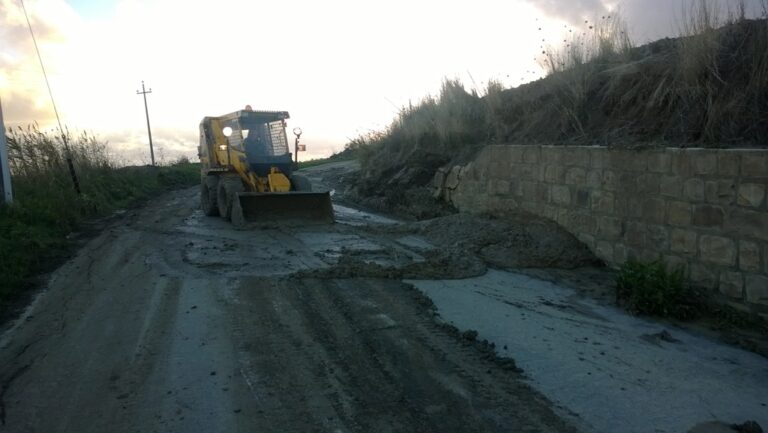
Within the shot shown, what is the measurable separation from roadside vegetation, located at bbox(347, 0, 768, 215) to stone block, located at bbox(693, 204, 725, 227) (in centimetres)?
88

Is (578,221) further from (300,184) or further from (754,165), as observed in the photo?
(300,184)

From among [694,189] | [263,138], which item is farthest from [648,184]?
[263,138]

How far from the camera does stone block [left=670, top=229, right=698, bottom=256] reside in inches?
301

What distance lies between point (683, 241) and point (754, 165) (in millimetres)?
1307

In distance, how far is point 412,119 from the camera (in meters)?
19.6

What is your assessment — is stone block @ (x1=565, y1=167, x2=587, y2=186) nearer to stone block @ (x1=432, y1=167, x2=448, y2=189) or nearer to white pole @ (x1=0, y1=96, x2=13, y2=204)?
stone block @ (x1=432, y1=167, x2=448, y2=189)

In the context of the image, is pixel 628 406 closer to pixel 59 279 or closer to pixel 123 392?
pixel 123 392

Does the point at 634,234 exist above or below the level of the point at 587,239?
above

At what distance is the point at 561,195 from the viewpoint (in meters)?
10.3

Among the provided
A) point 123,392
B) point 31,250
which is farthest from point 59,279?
point 123,392

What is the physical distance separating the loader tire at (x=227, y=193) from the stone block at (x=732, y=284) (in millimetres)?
10598

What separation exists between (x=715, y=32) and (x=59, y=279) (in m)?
10.4

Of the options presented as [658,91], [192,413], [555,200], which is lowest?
[192,413]

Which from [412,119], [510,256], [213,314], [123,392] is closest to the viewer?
[123,392]
